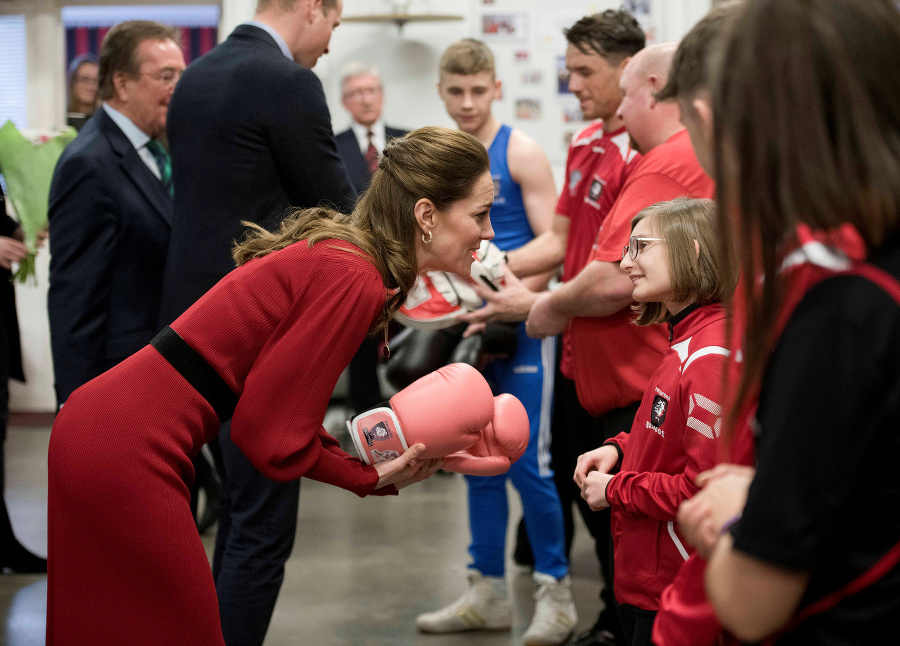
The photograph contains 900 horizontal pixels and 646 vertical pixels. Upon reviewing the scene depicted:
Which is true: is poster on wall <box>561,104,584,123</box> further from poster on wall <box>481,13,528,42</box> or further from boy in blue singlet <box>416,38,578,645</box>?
boy in blue singlet <box>416,38,578,645</box>

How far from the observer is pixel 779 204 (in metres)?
0.85

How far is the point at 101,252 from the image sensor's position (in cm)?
251

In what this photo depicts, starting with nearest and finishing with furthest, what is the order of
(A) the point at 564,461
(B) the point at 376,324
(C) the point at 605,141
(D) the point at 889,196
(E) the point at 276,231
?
(D) the point at 889,196 < (B) the point at 376,324 < (E) the point at 276,231 < (C) the point at 605,141 < (A) the point at 564,461

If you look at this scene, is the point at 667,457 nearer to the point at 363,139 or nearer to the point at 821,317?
the point at 821,317

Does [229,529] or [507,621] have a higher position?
[229,529]

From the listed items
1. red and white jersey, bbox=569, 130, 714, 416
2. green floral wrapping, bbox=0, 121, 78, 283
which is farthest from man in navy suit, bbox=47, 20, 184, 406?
red and white jersey, bbox=569, 130, 714, 416

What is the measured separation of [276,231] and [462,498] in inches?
106

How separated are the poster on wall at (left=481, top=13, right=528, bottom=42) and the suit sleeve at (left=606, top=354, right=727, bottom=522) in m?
5.30

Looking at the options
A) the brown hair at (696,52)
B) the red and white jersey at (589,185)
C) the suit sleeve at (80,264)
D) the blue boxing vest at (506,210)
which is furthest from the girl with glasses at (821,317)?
the blue boxing vest at (506,210)

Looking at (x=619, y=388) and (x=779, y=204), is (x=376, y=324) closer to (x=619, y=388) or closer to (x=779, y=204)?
(x=619, y=388)

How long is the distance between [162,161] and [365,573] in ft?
5.80

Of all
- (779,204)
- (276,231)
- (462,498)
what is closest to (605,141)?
(276,231)

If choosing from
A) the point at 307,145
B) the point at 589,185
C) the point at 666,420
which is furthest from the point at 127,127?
the point at 666,420

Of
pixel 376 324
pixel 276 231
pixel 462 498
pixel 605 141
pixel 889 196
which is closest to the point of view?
pixel 889 196
